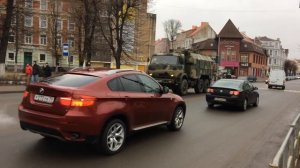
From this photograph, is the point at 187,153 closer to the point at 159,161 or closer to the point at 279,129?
the point at 159,161

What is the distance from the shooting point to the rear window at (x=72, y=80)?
6.56m

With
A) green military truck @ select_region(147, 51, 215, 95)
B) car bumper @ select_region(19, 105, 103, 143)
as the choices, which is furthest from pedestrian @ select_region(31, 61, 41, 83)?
car bumper @ select_region(19, 105, 103, 143)

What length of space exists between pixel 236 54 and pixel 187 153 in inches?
3076

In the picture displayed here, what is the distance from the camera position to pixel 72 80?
6.72 m

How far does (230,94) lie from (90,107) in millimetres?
9690

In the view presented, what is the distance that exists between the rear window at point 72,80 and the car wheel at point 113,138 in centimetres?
90

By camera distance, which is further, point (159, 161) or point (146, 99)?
point (146, 99)

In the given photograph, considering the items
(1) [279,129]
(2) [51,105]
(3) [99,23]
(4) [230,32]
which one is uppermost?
(4) [230,32]

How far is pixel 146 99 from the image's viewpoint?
7703mm

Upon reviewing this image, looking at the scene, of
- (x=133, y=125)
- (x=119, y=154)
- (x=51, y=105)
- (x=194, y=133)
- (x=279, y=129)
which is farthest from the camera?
(x=279, y=129)

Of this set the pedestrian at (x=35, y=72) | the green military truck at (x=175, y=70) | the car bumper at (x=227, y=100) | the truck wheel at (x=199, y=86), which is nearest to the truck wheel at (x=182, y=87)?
the green military truck at (x=175, y=70)

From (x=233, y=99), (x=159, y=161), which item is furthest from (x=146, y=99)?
(x=233, y=99)

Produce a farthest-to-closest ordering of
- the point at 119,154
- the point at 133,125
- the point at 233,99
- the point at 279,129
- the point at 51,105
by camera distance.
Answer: the point at 233,99 < the point at 279,129 < the point at 133,125 < the point at 119,154 < the point at 51,105

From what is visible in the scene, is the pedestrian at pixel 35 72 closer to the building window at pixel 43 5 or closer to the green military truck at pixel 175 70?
the green military truck at pixel 175 70
